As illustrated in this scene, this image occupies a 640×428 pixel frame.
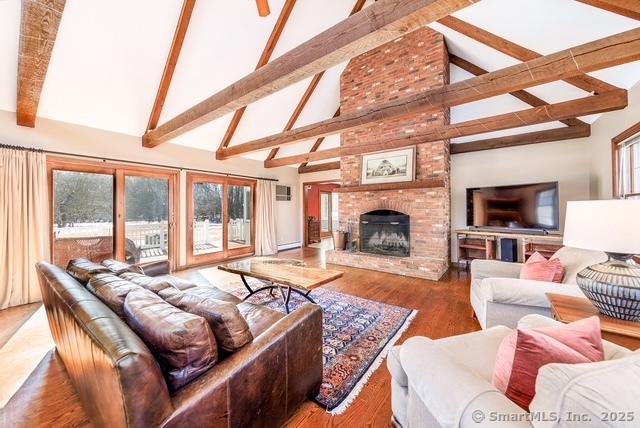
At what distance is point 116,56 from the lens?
3279 mm

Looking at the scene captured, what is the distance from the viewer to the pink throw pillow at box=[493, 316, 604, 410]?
834mm

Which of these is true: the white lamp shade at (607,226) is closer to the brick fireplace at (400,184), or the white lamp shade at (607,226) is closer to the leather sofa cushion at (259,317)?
the leather sofa cushion at (259,317)

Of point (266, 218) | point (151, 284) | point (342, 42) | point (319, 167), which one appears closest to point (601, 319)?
point (342, 42)

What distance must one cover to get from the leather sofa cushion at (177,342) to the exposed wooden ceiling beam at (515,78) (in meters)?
2.93

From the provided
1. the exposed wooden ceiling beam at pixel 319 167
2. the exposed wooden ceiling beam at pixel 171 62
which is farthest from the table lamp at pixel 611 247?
the exposed wooden ceiling beam at pixel 319 167

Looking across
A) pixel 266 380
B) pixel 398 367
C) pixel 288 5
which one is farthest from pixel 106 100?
pixel 398 367

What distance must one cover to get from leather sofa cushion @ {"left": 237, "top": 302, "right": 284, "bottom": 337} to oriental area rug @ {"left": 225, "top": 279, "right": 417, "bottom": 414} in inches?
22.0

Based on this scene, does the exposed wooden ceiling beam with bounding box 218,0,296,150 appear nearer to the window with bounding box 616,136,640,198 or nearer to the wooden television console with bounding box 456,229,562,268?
the wooden television console with bounding box 456,229,562,268

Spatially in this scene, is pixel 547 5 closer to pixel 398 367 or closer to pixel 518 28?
pixel 518 28

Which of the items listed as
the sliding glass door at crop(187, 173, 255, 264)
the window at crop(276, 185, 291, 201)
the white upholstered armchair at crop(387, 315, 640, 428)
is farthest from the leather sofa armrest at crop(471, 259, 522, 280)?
the window at crop(276, 185, 291, 201)

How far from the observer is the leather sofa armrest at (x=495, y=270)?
2639mm

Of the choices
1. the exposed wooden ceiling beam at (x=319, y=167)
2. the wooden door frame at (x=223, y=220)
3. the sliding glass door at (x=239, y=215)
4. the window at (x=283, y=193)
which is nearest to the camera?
the wooden door frame at (x=223, y=220)

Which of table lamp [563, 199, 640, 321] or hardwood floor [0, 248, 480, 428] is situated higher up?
table lamp [563, 199, 640, 321]

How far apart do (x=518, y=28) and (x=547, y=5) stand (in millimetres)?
400
